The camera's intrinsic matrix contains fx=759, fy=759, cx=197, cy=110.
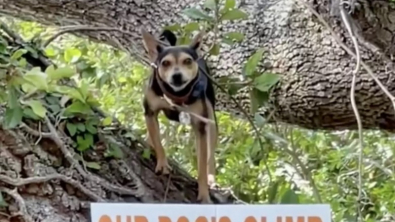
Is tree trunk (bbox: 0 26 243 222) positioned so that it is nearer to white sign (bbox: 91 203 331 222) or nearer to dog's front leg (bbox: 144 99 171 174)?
dog's front leg (bbox: 144 99 171 174)

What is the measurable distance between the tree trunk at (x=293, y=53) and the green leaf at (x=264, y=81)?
0.69 feet

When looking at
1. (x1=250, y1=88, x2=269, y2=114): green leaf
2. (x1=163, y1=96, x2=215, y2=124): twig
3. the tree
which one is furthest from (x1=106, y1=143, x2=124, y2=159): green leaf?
(x1=250, y1=88, x2=269, y2=114): green leaf

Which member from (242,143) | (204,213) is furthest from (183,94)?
(242,143)

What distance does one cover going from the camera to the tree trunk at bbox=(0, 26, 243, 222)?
1.01m

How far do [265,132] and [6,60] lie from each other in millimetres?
464

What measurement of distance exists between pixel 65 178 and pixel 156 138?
150mm

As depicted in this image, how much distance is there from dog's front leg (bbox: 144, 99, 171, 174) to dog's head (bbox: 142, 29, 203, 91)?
0.07 m

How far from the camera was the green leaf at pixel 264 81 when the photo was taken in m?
1.07

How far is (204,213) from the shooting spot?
0.92m

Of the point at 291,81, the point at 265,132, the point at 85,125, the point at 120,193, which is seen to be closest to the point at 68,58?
the point at 85,125

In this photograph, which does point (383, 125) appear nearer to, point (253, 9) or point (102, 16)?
point (253, 9)

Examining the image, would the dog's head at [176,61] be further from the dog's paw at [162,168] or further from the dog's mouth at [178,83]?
the dog's paw at [162,168]

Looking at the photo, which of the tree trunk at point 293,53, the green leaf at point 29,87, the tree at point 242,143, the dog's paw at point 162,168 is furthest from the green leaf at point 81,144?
the tree trunk at point 293,53

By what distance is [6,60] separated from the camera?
991mm
